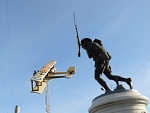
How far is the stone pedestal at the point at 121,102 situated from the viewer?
6.14m

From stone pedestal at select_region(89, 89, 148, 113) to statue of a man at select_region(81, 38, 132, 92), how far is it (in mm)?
636

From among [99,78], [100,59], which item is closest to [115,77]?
[99,78]

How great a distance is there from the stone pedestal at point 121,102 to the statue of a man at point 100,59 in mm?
636

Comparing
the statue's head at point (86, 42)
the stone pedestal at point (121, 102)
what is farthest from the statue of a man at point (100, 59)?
the stone pedestal at point (121, 102)

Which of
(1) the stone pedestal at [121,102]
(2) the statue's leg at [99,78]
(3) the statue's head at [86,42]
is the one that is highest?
(3) the statue's head at [86,42]

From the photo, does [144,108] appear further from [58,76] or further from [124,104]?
[58,76]

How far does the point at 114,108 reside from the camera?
20.3 ft

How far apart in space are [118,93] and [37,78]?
112 ft

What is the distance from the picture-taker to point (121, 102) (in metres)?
6.16

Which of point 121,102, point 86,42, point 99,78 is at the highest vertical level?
point 86,42

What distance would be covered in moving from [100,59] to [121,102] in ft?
4.99

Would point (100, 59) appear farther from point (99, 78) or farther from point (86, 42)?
point (86, 42)

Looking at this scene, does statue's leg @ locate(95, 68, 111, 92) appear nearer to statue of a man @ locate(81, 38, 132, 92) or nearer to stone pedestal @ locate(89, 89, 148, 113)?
statue of a man @ locate(81, 38, 132, 92)

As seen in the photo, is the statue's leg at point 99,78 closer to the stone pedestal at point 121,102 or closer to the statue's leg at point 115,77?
the statue's leg at point 115,77
